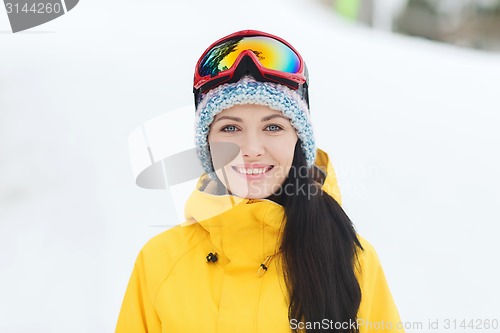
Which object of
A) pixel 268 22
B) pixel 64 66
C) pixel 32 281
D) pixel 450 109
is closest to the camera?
pixel 32 281

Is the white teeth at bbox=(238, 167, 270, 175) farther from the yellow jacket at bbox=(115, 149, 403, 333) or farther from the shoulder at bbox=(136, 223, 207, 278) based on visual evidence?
the shoulder at bbox=(136, 223, 207, 278)

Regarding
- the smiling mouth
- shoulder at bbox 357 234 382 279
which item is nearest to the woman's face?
the smiling mouth

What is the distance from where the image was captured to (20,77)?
539cm

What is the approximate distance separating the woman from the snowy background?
146 centimetres

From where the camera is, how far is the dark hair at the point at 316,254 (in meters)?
1.68

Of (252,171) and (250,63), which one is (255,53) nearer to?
(250,63)

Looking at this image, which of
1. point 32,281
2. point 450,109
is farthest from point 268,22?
point 32,281

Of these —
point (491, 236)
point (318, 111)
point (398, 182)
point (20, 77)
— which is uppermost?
point (20, 77)

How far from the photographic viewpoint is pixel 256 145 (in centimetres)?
166

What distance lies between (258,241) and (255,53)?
58 centimetres

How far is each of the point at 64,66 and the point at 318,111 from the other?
2606 mm

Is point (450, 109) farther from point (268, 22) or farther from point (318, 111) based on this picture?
point (268, 22)

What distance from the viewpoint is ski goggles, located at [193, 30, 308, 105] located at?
5.65 feet

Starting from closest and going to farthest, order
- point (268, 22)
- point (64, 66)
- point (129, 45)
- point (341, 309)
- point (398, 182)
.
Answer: point (341, 309) < point (398, 182) < point (64, 66) < point (129, 45) < point (268, 22)
